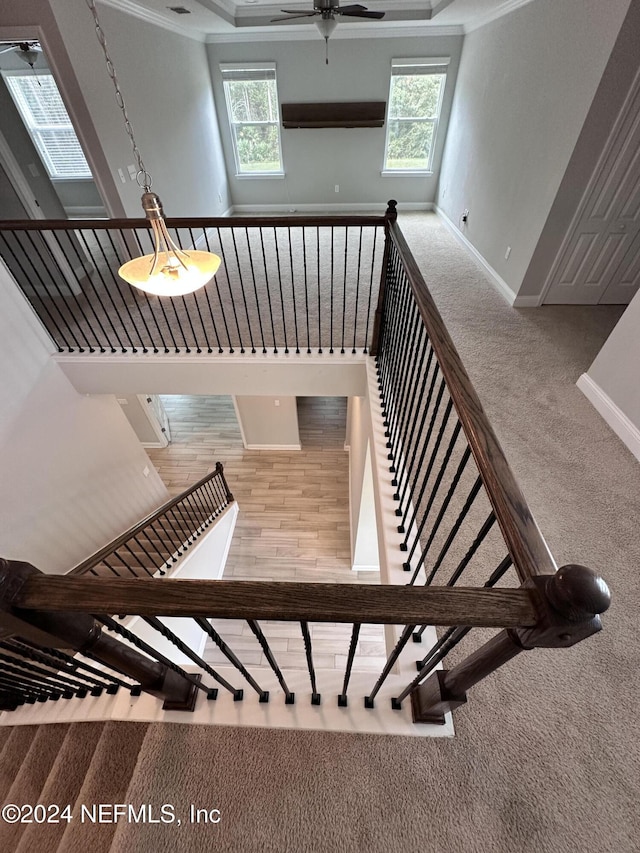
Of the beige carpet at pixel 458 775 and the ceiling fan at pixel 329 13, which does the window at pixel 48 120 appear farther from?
the beige carpet at pixel 458 775

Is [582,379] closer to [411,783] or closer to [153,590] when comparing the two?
[411,783]

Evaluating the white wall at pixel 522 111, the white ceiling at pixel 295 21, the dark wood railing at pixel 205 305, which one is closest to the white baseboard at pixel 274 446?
the dark wood railing at pixel 205 305

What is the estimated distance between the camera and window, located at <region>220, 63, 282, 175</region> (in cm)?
550

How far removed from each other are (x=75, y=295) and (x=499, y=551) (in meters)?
4.58

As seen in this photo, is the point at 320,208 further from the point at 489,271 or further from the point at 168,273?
the point at 168,273

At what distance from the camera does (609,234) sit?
3016 mm

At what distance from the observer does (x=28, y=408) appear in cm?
291

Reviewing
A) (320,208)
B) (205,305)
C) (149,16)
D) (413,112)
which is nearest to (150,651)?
(205,305)

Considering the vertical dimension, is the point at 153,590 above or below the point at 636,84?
below

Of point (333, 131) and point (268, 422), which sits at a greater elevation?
point (333, 131)

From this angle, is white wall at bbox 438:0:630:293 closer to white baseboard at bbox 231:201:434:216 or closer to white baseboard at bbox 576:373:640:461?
white baseboard at bbox 231:201:434:216

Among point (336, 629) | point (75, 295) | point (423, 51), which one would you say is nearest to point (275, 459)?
point (336, 629)

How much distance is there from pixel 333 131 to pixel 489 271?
3.91m

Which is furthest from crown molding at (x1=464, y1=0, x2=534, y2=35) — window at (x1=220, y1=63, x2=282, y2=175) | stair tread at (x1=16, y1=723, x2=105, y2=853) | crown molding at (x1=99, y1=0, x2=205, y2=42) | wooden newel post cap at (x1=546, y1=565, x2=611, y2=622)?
stair tread at (x1=16, y1=723, x2=105, y2=853)
